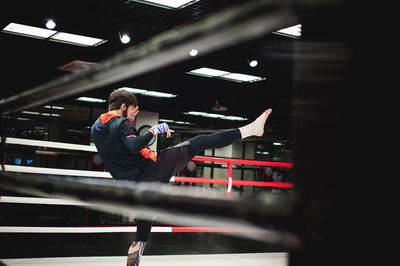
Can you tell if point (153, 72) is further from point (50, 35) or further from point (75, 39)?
point (50, 35)

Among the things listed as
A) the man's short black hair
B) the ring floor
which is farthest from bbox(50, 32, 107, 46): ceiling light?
the man's short black hair

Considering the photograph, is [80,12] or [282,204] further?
[80,12]

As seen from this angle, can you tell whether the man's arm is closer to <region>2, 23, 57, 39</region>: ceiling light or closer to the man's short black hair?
the man's short black hair

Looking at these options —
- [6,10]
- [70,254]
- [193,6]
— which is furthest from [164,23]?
[70,254]

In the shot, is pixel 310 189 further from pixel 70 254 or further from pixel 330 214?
pixel 70 254

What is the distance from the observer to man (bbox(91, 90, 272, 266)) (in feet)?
7.23

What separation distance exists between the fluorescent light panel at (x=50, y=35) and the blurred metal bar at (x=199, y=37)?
5.84m

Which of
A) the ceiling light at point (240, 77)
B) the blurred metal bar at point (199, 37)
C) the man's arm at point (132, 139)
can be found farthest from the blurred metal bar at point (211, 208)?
the ceiling light at point (240, 77)

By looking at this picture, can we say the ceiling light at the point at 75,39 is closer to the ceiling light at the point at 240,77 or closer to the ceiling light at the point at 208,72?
the ceiling light at the point at 208,72

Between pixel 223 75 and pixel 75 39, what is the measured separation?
9.96 feet

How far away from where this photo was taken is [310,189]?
0.30 metres

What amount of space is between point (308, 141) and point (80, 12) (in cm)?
530

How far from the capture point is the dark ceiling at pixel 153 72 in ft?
16.5

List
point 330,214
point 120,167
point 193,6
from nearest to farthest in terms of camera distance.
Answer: point 330,214 → point 120,167 → point 193,6
